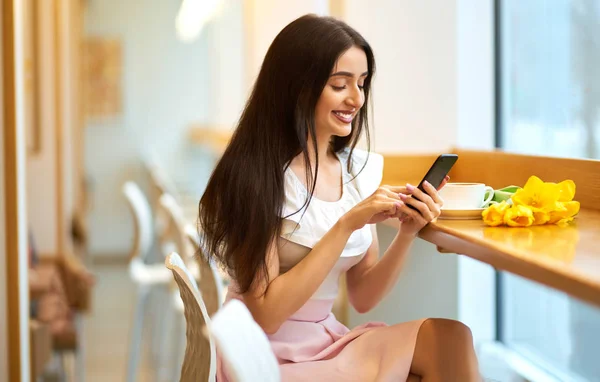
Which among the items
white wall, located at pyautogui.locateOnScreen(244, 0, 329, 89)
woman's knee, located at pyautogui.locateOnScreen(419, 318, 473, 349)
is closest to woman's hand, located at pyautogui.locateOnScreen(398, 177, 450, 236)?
woman's knee, located at pyautogui.locateOnScreen(419, 318, 473, 349)

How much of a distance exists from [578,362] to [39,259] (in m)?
3.03

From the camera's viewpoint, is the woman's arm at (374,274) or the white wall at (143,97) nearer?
the woman's arm at (374,274)

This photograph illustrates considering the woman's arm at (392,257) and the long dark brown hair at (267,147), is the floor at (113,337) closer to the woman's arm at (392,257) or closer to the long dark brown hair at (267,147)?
the woman's arm at (392,257)

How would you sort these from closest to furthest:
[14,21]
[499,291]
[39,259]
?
[14,21]
[499,291]
[39,259]

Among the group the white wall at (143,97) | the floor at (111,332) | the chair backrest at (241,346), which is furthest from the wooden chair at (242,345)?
the white wall at (143,97)

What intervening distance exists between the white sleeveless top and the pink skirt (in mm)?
73

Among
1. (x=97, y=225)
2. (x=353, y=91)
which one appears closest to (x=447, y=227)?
(x=353, y=91)

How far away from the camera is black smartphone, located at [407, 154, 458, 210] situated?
Answer: 5.12 ft

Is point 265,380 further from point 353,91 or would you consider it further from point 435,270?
point 435,270

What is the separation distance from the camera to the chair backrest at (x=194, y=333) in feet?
4.94

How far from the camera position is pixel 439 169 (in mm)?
1583

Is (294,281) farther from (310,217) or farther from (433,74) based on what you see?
(433,74)

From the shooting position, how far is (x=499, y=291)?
9.73 feet

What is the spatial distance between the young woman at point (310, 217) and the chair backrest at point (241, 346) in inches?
18.4
